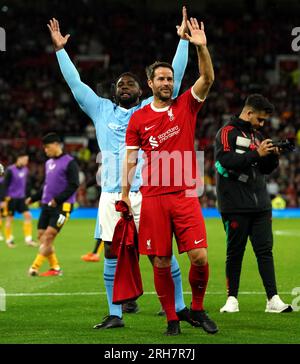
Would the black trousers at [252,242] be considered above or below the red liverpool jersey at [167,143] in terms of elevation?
below

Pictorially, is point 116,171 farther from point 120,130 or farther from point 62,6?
point 62,6

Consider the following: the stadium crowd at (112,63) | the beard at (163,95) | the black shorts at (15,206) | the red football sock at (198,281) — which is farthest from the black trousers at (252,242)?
the stadium crowd at (112,63)

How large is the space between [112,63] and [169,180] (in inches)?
1305

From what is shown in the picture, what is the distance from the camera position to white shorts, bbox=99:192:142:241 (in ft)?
29.0

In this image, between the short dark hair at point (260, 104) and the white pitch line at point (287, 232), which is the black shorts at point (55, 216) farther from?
the white pitch line at point (287, 232)

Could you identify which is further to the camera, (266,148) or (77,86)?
(77,86)

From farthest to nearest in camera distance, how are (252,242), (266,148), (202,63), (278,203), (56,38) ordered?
(278,203) < (252,242) < (56,38) < (266,148) < (202,63)

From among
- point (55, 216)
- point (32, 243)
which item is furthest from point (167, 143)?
point (32, 243)

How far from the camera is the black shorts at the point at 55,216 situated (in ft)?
45.7

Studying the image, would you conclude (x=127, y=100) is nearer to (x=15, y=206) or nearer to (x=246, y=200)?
(x=246, y=200)

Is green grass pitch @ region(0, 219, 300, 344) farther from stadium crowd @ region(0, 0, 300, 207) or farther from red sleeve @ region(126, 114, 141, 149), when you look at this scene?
stadium crowd @ region(0, 0, 300, 207)

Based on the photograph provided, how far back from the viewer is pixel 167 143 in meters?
7.89

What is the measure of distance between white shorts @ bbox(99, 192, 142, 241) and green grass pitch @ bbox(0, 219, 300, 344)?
3.02 feet

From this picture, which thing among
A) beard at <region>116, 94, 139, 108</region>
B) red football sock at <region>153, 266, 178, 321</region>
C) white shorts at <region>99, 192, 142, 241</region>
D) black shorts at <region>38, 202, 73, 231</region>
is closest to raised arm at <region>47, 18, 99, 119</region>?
beard at <region>116, 94, 139, 108</region>
